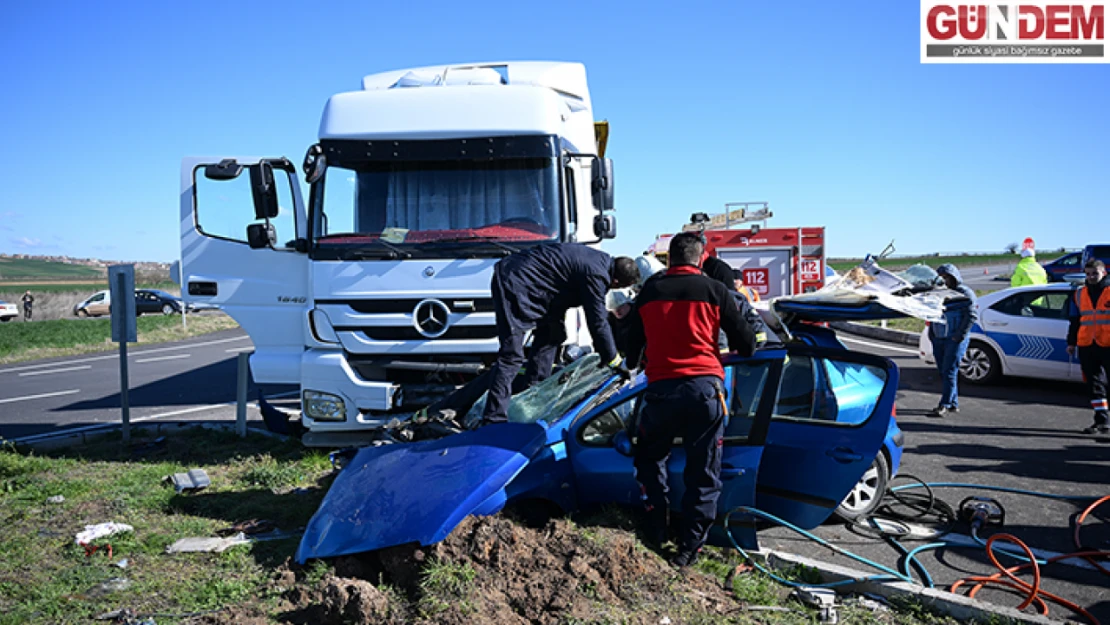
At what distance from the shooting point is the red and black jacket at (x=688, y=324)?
4.21 meters

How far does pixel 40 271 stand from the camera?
85875 mm

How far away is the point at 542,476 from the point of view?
4469mm

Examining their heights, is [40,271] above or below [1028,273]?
above

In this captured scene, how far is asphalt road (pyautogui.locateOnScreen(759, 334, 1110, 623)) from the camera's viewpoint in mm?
4418

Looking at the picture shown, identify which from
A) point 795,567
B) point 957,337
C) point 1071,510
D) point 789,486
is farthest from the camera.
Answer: point 957,337

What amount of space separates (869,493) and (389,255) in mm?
A: 4192

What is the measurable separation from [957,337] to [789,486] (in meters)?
5.49

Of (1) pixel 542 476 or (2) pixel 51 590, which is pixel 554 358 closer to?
(1) pixel 542 476

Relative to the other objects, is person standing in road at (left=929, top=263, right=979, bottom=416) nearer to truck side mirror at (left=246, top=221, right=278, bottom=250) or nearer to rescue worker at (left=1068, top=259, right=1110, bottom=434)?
rescue worker at (left=1068, top=259, right=1110, bottom=434)

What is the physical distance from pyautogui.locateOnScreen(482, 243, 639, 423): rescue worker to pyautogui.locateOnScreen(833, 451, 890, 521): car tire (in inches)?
82.0

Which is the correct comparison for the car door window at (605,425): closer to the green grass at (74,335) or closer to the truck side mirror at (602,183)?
the truck side mirror at (602,183)

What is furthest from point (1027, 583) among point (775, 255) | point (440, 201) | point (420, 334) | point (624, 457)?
point (775, 255)

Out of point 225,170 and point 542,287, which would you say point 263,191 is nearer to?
point 225,170

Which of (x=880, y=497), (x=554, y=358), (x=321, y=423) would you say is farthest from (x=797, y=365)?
(x=321, y=423)
